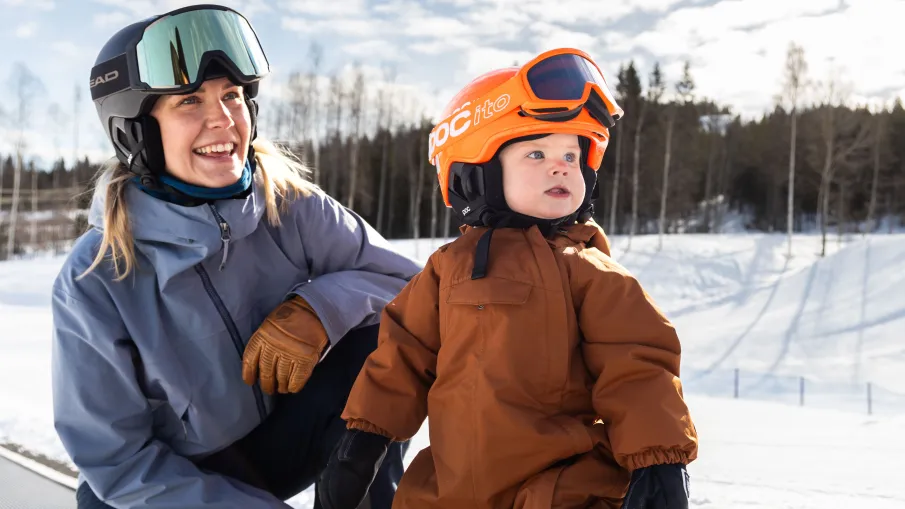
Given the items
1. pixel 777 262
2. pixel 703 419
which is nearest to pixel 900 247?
pixel 777 262

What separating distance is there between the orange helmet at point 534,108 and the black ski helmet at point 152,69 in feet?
2.15

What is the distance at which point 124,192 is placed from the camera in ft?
6.00

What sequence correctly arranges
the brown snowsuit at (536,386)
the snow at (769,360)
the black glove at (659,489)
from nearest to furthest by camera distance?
1. the black glove at (659,489)
2. the brown snowsuit at (536,386)
3. the snow at (769,360)

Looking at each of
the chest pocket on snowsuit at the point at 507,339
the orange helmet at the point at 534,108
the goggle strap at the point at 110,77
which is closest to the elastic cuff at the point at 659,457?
the chest pocket on snowsuit at the point at 507,339

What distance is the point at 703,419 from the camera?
7.08m

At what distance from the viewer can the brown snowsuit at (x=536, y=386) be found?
1.45 m

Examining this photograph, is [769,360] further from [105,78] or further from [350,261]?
[105,78]

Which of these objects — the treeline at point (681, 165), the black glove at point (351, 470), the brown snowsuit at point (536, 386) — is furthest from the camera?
the treeline at point (681, 165)

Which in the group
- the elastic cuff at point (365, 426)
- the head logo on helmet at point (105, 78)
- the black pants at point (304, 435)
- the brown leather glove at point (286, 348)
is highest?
the head logo on helmet at point (105, 78)

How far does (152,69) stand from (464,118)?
2.72 ft

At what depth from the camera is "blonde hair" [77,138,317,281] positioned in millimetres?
1740

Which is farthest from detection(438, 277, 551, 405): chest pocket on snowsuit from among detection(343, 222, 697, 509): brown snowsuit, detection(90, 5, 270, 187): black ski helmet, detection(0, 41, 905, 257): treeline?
detection(0, 41, 905, 257): treeline

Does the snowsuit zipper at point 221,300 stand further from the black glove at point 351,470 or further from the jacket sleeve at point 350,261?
the black glove at point 351,470

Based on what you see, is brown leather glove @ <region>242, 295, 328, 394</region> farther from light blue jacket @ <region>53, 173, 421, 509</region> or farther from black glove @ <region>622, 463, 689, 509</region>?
black glove @ <region>622, 463, 689, 509</region>
